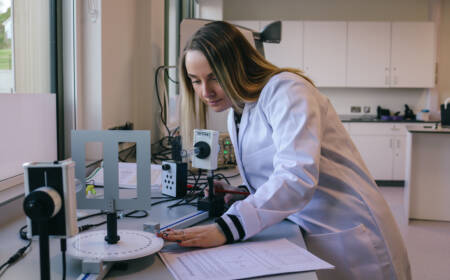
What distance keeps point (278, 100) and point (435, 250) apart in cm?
258

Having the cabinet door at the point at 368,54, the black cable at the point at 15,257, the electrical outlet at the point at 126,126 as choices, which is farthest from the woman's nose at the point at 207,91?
the cabinet door at the point at 368,54

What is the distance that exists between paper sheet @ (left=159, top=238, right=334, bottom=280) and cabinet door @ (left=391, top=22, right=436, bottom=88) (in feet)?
16.5

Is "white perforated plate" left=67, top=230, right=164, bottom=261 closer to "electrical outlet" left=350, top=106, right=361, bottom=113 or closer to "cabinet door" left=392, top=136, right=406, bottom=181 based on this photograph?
"cabinet door" left=392, top=136, right=406, bottom=181

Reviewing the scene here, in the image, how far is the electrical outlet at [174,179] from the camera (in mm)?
1460

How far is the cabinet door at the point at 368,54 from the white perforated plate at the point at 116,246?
5.03 meters

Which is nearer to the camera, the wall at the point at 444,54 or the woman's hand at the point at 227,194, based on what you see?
the woman's hand at the point at 227,194

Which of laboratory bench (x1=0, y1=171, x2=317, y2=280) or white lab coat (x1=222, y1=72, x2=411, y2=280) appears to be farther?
white lab coat (x1=222, y1=72, x2=411, y2=280)

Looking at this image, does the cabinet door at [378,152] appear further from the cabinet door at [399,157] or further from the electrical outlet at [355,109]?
the electrical outlet at [355,109]

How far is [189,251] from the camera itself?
914mm

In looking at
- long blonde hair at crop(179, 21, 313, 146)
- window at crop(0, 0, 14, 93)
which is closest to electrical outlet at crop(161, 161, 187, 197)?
long blonde hair at crop(179, 21, 313, 146)

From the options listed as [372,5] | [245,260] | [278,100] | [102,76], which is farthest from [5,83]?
[372,5]

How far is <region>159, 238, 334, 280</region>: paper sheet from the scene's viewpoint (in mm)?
801

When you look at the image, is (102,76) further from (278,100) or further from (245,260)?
(245,260)

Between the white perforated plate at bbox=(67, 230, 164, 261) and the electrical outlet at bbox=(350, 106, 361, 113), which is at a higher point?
the electrical outlet at bbox=(350, 106, 361, 113)
